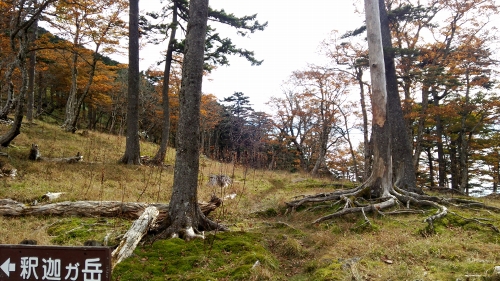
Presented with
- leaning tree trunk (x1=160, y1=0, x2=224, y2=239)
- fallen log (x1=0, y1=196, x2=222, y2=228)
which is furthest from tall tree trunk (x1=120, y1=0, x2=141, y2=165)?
leaning tree trunk (x1=160, y1=0, x2=224, y2=239)

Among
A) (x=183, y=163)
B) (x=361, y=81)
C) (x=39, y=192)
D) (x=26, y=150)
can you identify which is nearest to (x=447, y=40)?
(x=361, y=81)

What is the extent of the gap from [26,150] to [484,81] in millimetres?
17480

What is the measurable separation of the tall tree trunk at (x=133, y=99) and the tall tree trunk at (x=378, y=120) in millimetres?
7432

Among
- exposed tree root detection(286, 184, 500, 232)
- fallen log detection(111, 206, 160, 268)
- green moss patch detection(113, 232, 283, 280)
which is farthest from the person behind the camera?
exposed tree root detection(286, 184, 500, 232)

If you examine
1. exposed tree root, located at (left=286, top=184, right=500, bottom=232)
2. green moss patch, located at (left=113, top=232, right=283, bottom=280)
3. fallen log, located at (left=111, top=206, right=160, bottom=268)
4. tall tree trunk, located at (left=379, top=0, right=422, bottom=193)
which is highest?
tall tree trunk, located at (left=379, top=0, right=422, bottom=193)

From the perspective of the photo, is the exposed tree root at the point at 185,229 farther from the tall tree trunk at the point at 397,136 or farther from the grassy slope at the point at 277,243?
the tall tree trunk at the point at 397,136

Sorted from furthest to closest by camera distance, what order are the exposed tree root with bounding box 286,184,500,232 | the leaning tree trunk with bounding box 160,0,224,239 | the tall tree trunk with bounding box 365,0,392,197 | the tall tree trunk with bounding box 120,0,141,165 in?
the tall tree trunk with bounding box 120,0,141,165 → the tall tree trunk with bounding box 365,0,392,197 → the exposed tree root with bounding box 286,184,500,232 → the leaning tree trunk with bounding box 160,0,224,239

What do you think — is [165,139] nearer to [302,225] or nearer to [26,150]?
[26,150]

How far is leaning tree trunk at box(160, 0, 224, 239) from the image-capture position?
4348mm

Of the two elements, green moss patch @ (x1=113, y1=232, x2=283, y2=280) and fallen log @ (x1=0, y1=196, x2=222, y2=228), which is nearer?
green moss patch @ (x1=113, y1=232, x2=283, y2=280)

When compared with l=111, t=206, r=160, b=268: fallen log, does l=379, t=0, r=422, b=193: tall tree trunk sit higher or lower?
higher

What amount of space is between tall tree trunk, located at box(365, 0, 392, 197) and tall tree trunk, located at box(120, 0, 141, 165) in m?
7.43

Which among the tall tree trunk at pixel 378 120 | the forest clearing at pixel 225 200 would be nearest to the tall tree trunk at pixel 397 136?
the forest clearing at pixel 225 200

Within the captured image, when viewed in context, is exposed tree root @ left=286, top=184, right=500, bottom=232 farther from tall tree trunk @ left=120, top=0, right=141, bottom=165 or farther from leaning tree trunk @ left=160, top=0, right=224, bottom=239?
tall tree trunk @ left=120, top=0, right=141, bottom=165
